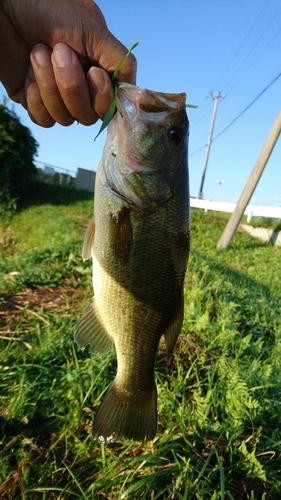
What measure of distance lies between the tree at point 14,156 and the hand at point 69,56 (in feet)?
49.2

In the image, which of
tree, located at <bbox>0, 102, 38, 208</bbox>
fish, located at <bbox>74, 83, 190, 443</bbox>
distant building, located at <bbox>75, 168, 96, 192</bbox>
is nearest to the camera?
fish, located at <bbox>74, 83, 190, 443</bbox>

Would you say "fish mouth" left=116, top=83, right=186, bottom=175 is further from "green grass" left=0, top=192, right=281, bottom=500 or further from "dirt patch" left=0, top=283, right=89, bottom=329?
"dirt patch" left=0, top=283, right=89, bottom=329

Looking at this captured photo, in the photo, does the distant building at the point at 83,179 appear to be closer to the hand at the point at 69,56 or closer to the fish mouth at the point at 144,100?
the hand at the point at 69,56

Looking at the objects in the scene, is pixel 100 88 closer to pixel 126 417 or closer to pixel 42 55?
pixel 42 55

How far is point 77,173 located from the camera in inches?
1053

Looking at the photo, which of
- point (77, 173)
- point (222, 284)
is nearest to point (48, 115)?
point (222, 284)

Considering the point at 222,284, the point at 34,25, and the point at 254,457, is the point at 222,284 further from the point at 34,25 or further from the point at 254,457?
the point at 34,25

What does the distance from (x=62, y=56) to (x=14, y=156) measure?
53.8 ft

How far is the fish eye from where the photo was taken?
5.72 feet

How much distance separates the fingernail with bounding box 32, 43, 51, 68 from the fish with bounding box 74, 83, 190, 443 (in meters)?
0.36

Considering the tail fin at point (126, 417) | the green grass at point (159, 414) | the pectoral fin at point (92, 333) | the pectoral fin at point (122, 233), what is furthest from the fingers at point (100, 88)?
the green grass at point (159, 414)

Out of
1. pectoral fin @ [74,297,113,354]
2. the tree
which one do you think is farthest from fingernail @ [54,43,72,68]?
the tree

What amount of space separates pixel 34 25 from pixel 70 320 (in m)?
2.72

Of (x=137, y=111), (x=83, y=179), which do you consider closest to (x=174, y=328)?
(x=137, y=111)
